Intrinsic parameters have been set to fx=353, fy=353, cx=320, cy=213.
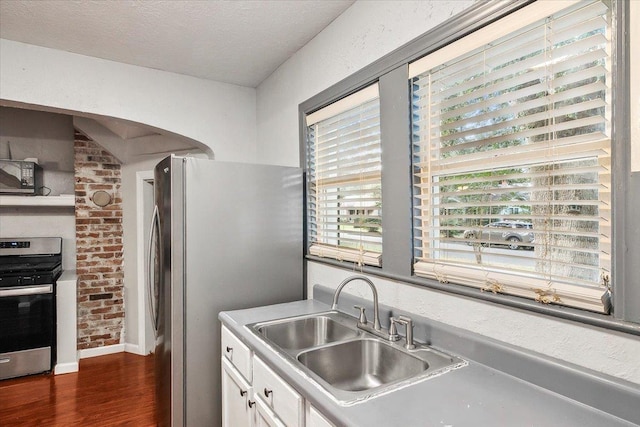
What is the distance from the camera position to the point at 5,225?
3.60 metres

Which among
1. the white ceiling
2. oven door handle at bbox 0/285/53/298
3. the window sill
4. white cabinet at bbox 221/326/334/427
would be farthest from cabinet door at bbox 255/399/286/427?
oven door handle at bbox 0/285/53/298

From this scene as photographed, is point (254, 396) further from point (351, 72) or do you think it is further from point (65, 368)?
point (65, 368)

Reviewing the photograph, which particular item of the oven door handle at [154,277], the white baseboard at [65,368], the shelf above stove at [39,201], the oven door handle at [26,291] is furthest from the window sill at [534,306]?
the shelf above stove at [39,201]

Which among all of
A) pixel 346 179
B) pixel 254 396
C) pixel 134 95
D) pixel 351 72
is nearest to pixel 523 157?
pixel 346 179

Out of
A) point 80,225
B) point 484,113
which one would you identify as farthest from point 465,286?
point 80,225

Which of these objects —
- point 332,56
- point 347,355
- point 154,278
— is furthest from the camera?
point 154,278

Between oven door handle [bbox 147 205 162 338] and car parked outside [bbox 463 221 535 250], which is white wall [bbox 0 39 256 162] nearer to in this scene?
oven door handle [bbox 147 205 162 338]

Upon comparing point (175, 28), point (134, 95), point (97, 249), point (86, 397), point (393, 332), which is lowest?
point (86, 397)

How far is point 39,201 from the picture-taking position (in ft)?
11.4

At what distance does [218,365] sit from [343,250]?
990 millimetres

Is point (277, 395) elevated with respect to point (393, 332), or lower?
lower

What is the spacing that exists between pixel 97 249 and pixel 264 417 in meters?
3.30

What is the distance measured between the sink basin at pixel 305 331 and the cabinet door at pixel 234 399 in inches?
9.8

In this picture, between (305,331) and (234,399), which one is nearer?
(234,399)
